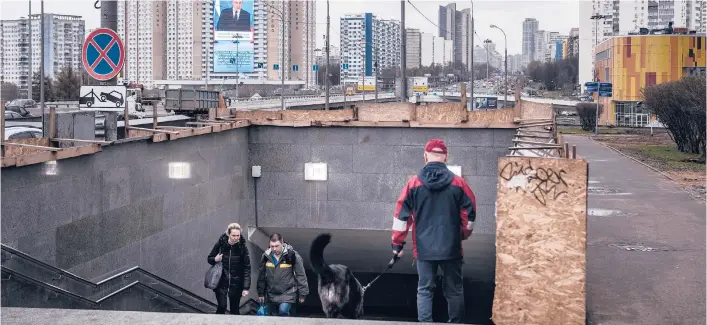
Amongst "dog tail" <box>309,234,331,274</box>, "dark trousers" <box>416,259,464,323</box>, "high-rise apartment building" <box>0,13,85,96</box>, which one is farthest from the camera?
"high-rise apartment building" <box>0,13,85,96</box>

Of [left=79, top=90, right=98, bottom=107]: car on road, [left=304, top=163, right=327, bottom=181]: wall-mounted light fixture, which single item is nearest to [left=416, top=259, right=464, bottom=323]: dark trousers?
[left=79, top=90, right=98, bottom=107]: car on road

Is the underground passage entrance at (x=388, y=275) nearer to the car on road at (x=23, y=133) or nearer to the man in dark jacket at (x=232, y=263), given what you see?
the man in dark jacket at (x=232, y=263)

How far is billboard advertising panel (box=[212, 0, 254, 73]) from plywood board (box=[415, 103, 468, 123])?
142334 mm

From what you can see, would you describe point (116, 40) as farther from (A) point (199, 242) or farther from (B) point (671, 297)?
(B) point (671, 297)

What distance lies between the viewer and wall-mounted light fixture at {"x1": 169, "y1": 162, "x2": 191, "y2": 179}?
13.3m

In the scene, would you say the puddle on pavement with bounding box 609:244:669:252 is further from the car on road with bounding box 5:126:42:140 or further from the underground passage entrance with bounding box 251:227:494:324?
the car on road with bounding box 5:126:42:140

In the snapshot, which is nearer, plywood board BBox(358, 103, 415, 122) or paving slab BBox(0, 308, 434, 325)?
paving slab BBox(0, 308, 434, 325)

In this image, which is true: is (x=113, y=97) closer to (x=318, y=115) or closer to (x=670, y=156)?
(x=318, y=115)

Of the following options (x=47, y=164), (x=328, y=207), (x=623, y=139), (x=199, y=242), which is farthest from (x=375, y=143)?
(x=623, y=139)

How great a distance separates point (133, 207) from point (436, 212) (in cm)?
682

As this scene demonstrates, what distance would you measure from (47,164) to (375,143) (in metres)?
7.75

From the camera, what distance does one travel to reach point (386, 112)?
1659 centimetres

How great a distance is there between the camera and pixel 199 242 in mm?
14461

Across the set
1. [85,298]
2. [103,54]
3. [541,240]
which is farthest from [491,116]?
[541,240]
